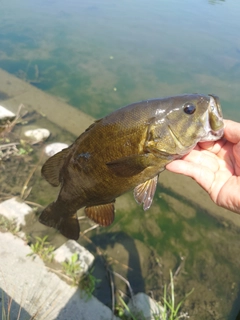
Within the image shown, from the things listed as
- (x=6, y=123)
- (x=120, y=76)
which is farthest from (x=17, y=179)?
(x=120, y=76)

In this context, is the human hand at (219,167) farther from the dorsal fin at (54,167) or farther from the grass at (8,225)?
the grass at (8,225)

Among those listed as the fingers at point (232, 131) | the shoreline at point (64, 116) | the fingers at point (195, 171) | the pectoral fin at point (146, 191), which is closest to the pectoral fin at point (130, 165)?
the pectoral fin at point (146, 191)

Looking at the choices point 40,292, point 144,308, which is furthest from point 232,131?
point 40,292

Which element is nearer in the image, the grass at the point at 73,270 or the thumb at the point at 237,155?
the thumb at the point at 237,155

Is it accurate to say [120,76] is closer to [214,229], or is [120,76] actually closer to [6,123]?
[6,123]

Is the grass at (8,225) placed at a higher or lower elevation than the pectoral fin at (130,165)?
lower

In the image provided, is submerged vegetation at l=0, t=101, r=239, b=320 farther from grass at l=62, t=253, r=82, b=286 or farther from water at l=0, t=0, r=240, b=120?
water at l=0, t=0, r=240, b=120

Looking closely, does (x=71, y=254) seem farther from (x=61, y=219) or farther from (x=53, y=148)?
(x=53, y=148)
